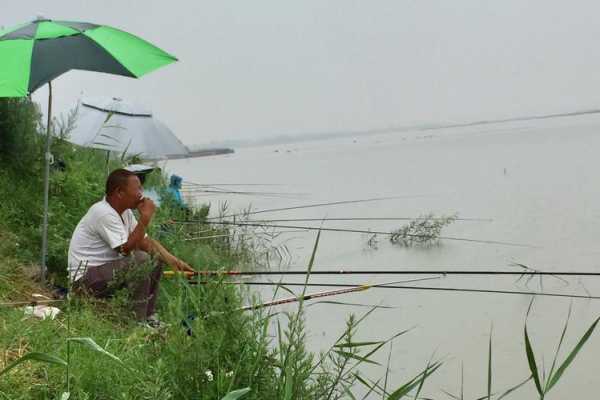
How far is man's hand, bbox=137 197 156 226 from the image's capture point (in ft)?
11.5

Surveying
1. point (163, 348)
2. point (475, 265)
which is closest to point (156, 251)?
point (163, 348)

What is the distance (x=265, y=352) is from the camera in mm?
2135

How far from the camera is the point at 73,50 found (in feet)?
11.4

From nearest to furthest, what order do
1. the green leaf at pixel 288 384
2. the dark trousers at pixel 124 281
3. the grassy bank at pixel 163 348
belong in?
the green leaf at pixel 288 384 < the grassy bank at pixel 163 348 < the dark trousers at pixel 124 281

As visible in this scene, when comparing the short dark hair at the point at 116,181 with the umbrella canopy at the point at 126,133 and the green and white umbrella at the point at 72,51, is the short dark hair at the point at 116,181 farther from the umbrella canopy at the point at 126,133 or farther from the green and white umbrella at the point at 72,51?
the umbrella canopy at the point at 126,133

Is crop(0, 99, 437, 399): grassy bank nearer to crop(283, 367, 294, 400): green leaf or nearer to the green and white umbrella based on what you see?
crop(283, 367, 294, 400): green leaf

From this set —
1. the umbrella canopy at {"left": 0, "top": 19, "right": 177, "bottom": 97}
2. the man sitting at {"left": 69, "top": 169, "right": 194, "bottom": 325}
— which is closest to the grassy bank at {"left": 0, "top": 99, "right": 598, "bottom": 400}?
the man sitting at {"left": 69, "top": 169, "right": 194, "bottom": 325}

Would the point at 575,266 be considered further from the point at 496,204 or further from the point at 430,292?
the point at 496,204

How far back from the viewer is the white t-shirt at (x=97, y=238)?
11.3 feet

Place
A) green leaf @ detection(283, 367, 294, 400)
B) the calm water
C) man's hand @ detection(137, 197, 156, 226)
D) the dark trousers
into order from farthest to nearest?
the calm water, man's hand @ detection(137, 197, 156, 226), the dark trousers, green leaf @ detection(283, 367, 294, 400)

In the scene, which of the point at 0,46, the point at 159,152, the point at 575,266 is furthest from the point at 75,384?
the point at 575,266

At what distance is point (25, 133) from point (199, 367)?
3.85 meters

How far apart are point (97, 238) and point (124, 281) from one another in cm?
32

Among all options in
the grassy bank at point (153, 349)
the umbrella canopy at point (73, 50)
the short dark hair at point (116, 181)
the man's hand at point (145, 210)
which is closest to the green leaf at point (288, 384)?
the grassy bank at point (153, 349)
